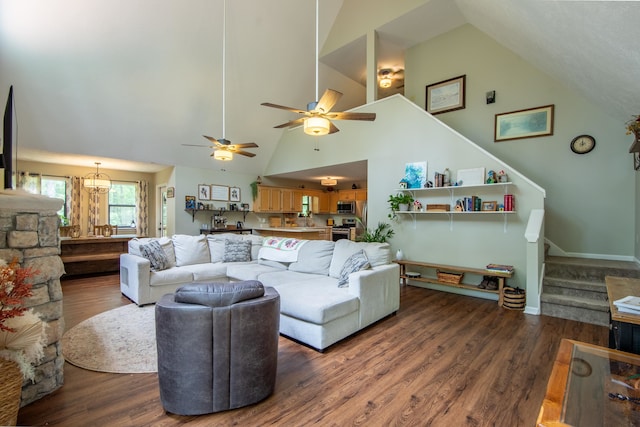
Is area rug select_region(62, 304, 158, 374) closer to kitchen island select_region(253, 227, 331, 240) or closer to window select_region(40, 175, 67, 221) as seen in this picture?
kitchen island select_region(253, 227, 331, 240)

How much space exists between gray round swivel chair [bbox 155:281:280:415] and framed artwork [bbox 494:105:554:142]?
5681 mm

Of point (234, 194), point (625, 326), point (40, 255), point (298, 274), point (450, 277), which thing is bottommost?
point (450, 277)

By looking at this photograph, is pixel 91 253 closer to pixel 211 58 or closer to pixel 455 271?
pixel 211 58

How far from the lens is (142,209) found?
27.5 feet

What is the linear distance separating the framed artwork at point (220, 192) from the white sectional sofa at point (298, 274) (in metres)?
2.95

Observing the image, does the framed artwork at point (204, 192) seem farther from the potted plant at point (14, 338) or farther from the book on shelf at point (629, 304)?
the book on shelf at point (629, 304)

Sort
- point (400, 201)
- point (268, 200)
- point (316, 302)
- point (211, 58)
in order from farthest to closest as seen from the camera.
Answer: point (268, 200), point (211, 58), point (400, 201), point (316, 302)

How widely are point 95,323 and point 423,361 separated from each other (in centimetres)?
358

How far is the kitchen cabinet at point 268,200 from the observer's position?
28.4 feet

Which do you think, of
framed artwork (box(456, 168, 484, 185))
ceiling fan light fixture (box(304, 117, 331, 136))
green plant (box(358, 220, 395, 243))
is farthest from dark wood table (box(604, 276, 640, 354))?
green plant (box(358, 220, 395, 243))

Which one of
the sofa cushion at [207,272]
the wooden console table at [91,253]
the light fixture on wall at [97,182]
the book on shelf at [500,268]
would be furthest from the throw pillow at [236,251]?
the light fixture on wall at [97,182]

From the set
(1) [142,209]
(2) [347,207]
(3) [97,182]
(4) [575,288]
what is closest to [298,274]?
(4) [575,288]

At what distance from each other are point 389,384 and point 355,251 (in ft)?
5.54

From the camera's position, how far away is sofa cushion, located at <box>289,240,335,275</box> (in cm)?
395
